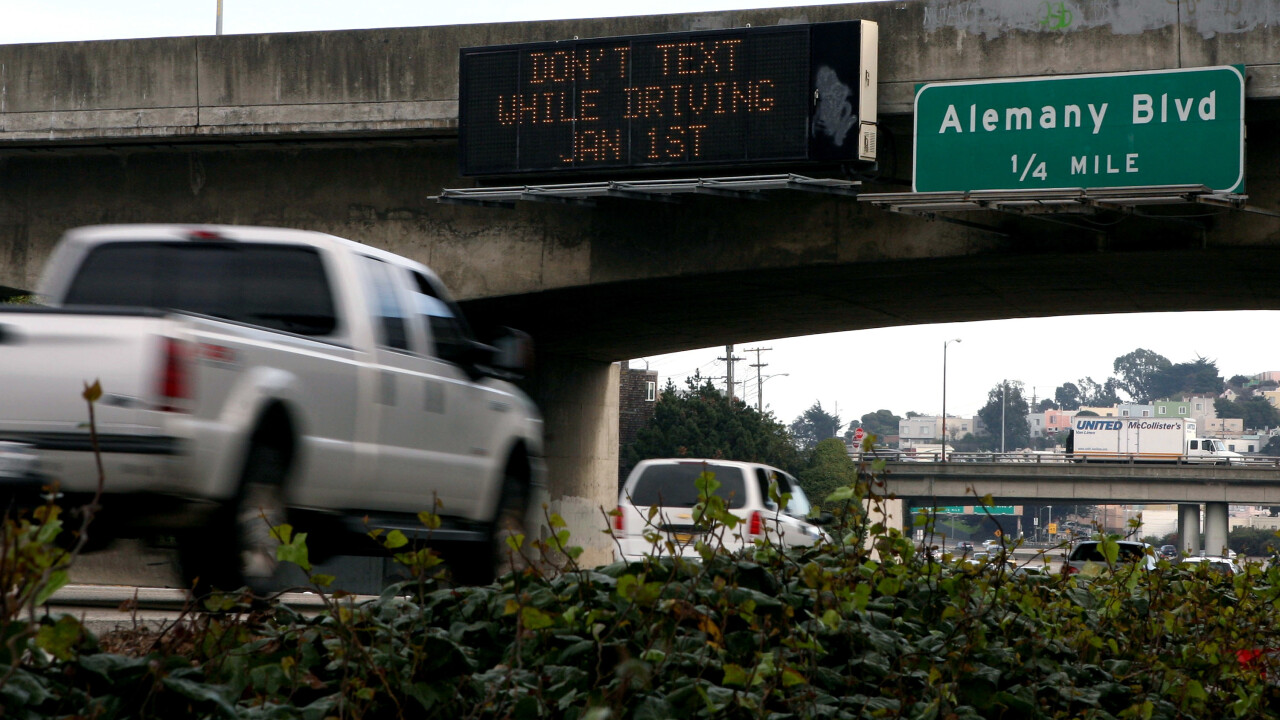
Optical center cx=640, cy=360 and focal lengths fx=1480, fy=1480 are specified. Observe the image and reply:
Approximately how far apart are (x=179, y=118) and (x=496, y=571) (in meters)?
10.8

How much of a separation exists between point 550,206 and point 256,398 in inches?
491

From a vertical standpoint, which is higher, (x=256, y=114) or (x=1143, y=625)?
(x=256, y=114)

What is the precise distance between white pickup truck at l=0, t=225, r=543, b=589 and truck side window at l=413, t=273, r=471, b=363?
0.02 meters

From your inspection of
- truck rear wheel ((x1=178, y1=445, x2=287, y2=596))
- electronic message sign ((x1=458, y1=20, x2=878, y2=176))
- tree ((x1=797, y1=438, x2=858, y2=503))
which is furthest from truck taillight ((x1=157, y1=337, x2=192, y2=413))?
tree ((x1=797, y1=438, x2=858, y2=503))

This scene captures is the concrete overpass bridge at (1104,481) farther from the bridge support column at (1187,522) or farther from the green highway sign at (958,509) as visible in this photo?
the bridge support column at (1187,522)

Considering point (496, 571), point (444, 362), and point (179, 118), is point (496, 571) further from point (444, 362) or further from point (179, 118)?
point (179, 118)

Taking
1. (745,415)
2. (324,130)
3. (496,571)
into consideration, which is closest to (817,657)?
(496,571)

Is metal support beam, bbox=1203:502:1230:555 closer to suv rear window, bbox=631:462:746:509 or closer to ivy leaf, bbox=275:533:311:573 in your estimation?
suv rear window, bbox=631:462:746:509

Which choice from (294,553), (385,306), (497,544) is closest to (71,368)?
(385,306)

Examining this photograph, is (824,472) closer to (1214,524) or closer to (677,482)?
(1214,524)

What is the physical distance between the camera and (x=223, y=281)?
8.49 metres

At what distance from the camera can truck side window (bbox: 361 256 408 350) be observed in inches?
360

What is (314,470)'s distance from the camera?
8.25m

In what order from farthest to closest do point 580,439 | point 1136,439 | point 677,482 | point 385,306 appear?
1. point 1136,439
2. point 580,439
3. point 677,482
4. point 385,306
